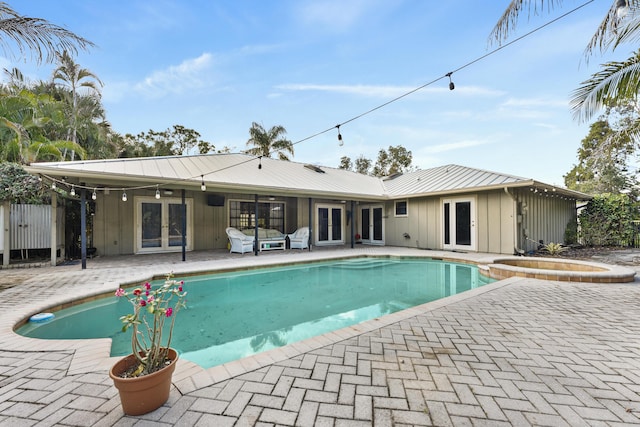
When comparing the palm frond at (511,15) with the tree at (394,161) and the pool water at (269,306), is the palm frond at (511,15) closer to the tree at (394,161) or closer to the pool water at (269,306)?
the pool water at (269,306)

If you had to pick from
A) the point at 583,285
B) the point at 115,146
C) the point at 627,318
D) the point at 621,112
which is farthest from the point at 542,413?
the point at 621,112

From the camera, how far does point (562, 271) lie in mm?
5348

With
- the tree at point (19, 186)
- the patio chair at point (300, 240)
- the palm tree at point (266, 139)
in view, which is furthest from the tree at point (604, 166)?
the tree at point (19, 186)

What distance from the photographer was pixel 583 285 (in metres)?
4.82

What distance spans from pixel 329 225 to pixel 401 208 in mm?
3133

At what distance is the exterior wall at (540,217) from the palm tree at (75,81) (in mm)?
18372

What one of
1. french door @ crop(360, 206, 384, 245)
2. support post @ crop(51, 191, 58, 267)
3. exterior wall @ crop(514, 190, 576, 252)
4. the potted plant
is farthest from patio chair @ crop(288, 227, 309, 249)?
the potted plant

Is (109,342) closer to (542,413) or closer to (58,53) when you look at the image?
(542,413)

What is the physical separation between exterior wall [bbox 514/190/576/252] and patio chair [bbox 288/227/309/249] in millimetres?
6938

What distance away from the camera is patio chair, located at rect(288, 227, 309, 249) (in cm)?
Result: 1054

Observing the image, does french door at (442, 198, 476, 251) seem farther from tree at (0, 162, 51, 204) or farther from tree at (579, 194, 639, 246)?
tree at (0, 162, 51, 204)

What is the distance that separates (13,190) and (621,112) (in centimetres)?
2590

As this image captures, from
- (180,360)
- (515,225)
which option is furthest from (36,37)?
(515,225)

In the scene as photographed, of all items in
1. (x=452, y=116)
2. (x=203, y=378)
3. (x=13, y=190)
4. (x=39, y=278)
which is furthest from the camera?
(x=452, y=116)
